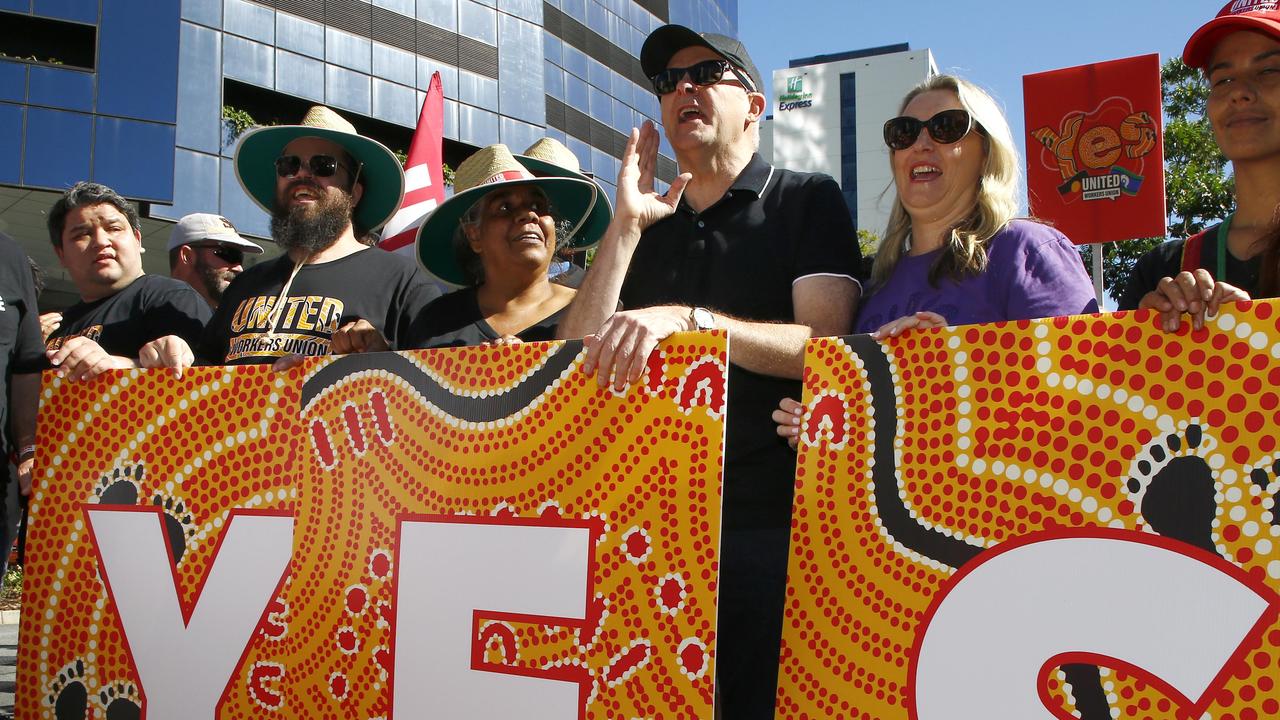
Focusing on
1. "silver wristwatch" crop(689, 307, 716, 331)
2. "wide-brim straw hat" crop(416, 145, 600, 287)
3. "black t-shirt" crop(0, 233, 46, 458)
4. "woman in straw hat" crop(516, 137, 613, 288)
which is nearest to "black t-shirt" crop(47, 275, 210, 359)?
"black t-shirt" crop(0, 233, 46, 458)

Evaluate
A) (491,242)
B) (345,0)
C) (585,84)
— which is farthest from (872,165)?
(491,242)

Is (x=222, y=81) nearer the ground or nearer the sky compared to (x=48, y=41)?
nearer the ground

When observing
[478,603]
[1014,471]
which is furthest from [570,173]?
[1014,471]

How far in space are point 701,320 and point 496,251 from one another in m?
1.20

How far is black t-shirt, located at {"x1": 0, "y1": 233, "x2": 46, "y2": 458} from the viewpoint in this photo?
361 centimetres

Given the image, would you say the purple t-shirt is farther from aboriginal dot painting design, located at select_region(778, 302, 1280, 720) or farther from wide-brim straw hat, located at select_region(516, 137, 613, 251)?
wide-brim straw hat, located at select_region(516, 137, 613, 251)

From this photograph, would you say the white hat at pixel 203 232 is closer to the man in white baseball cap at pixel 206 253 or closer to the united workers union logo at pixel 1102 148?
the man in white baseball cap at pixel 206 253

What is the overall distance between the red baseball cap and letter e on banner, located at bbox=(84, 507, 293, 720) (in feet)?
8.21

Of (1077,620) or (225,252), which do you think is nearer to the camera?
(1077,620)

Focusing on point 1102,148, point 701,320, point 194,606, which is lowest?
point 194,606

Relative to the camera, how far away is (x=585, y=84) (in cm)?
3431

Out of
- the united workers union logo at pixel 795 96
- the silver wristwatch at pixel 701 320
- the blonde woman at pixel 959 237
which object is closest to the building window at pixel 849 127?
the united workers union logo at pixel 795 96

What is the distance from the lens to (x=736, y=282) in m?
2.59

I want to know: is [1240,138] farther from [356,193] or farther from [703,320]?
[356,193]
